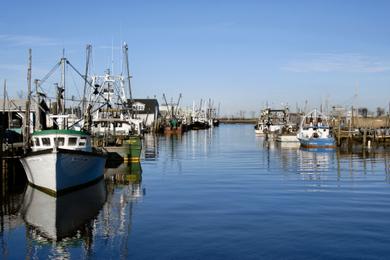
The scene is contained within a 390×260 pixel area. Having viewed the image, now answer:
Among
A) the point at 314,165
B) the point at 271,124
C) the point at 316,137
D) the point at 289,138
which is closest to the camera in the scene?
the point at 314,165

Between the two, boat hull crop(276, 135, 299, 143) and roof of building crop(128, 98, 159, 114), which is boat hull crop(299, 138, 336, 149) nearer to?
boat hull crop(276, 135, 299, 143)

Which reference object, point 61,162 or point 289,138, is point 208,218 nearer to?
point 61,162

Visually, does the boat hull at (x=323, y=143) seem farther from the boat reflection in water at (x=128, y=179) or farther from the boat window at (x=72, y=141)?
the boat window at (x=72, y=141)

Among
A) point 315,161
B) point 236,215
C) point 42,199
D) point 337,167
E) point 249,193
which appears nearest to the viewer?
point 236,215

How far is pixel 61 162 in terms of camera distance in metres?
30.7

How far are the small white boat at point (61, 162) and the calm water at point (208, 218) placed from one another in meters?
0.82

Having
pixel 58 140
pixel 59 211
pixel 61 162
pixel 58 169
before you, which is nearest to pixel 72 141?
pixel 58 140

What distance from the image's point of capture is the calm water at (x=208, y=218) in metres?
19.7

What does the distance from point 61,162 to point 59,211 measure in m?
4.09

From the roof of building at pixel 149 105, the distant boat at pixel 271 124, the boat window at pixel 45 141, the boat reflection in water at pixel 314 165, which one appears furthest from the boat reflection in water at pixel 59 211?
the roof of building at pixel 149 105

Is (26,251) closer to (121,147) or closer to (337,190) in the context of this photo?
(337,190)

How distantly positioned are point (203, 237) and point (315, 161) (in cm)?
3771

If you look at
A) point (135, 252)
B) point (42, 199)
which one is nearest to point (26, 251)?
point (135, 252)

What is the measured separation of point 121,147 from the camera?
52094 mm
